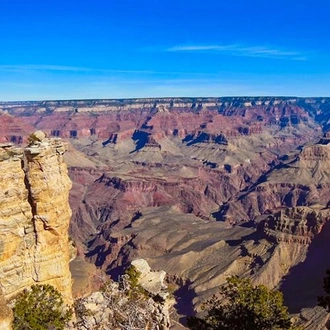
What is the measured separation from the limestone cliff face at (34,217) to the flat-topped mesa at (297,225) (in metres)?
71.6

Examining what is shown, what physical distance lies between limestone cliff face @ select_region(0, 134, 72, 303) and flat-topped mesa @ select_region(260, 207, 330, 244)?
2818 inches

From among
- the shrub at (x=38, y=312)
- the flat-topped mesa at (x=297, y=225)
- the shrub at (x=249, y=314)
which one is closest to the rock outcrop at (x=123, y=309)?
the shrub at (x=38, y=312)

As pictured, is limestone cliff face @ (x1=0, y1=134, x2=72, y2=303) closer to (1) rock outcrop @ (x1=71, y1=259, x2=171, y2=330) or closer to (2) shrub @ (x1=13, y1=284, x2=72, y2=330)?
(2) shrub @ (x1=13, y1=284, x2=72, y2=330)

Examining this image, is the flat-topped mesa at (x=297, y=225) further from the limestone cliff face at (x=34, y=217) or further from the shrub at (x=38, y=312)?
the shrub at (x=38, y=312)

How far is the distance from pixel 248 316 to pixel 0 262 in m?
14.5

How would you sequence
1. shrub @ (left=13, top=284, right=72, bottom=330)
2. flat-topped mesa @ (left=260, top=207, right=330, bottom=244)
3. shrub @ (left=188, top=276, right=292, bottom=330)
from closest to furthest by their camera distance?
1. shrub @ (left=188, top=276, right=292, bottom=330)
2. shrub @ (left=13, top=284, right=72, bottom=330)
3. flat-topped mesa @ (left=260, top=207, right=330, bottom=244)

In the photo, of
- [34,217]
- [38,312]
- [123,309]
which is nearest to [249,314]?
[123,309]

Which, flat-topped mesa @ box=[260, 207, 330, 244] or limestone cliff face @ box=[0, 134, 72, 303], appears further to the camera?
flat-topped mesa @ box=[260, 207, 330, 244]

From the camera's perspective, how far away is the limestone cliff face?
2684cm

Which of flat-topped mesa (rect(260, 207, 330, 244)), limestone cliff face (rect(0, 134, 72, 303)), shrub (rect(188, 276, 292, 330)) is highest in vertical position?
limestone cliff face (rect(0, 134, 72, 303))

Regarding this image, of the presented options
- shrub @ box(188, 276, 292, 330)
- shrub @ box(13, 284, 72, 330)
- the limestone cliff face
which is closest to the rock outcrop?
shrub @ box(13, 284, 72, 330)

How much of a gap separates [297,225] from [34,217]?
7573cm

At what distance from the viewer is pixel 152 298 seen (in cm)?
2750

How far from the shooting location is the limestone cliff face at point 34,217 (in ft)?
88.1
